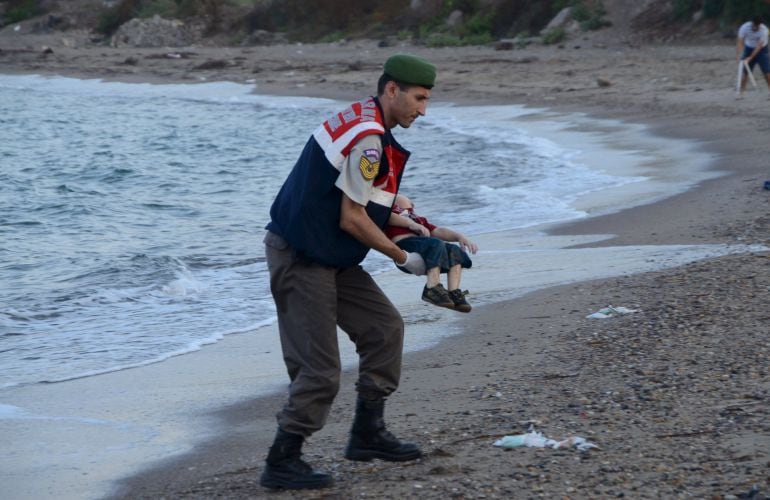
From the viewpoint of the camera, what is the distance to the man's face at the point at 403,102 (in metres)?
4.30

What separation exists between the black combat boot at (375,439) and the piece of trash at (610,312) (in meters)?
2.48

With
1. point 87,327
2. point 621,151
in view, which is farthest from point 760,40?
point 87,327

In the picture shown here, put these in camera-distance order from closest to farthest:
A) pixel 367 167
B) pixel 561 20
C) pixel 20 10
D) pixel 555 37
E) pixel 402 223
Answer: pixel 367 167
pixel 402 223
pixel 555 37
pixel 561 20
pixel 20 10

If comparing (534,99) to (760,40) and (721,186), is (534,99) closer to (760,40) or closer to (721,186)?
(760,40)

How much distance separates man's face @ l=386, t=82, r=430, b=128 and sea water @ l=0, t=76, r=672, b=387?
10.8 ft

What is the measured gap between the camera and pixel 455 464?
4574 mm

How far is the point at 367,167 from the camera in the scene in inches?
164

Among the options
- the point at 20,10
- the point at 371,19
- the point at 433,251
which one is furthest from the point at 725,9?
the point at 20,10

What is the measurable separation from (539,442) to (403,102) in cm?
145

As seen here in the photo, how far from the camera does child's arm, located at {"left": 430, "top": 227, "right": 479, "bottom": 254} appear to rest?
4.59 meters

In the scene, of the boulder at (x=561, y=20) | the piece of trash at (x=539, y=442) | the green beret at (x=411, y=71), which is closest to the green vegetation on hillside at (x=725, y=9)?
the boulder at (x=561, y=20)

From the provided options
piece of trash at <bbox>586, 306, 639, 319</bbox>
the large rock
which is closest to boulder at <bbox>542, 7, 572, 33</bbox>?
the large rock

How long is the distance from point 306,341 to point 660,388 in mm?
1773

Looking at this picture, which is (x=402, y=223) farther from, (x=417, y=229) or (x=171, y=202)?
(x=171, y=202)
